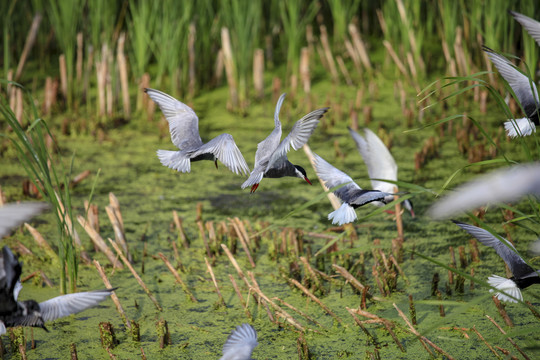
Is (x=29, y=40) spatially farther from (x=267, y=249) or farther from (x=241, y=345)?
(x=241, y=345)

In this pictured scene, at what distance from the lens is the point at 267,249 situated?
12.7 ft

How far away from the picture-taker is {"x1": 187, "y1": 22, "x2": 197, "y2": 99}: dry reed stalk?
6.14 m

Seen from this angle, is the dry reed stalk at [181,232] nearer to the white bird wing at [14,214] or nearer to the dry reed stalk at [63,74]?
the white bird wing at [14,214]

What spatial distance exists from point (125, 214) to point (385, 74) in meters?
3.60

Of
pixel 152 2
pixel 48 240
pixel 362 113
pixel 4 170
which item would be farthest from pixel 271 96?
pixel 48 240

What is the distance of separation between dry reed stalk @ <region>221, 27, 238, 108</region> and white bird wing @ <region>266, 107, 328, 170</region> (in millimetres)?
4218

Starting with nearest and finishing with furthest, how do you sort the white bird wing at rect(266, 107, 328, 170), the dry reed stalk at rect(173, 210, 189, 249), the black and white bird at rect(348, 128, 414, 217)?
the white bird wing at rect(266, 107, 328, 170) → the black and white bird at rect(348, 128, 414, 217) → the dry reed stalk at rect(173, 210, 189, 249)

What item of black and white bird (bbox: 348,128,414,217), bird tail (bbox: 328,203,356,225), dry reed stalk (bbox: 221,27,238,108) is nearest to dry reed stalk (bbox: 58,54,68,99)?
dry reed stalk (bbox: 221,27,238,108)

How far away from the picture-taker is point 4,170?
5047 millimetres

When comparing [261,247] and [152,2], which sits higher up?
[152,2]

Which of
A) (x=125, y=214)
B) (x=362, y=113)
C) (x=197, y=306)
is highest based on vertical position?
(x=362, y=113)

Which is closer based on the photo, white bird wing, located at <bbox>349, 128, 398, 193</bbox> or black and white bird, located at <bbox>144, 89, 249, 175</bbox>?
black and white bird, located at <bbox>144, 89, 249, 175</bbox>

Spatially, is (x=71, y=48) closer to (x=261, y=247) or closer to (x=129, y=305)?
(x=261, y=247)

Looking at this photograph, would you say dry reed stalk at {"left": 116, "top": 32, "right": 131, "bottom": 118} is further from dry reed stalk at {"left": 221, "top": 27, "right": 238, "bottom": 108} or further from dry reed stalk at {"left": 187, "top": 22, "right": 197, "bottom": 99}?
dry reed stalk at {"left": 221, "top": 27, "right": 238, "bottom": 108}
